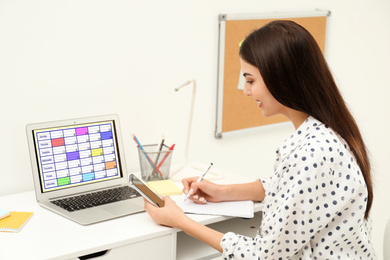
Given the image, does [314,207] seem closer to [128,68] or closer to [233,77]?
[128,68]

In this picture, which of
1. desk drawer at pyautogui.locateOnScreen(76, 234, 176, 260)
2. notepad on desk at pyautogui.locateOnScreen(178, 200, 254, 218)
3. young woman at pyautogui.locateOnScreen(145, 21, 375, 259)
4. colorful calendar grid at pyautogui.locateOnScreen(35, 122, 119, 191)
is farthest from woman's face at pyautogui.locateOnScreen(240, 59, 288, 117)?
colorful calendar grid at pyautogui.locateOnScreen(35, 122, 119, 191)

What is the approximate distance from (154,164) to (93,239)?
0.51 metres

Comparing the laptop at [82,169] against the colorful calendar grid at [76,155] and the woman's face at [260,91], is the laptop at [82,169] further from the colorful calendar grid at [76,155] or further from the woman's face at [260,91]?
the woman's face at [260,91]

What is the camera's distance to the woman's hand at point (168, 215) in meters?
1.20

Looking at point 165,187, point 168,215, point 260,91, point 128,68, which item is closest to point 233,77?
point 128,68

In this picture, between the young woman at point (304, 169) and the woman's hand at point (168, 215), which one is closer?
the young woman at point (304, 169)

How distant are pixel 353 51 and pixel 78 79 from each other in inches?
60.5

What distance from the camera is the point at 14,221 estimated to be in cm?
121

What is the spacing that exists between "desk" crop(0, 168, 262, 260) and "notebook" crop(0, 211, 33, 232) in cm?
1

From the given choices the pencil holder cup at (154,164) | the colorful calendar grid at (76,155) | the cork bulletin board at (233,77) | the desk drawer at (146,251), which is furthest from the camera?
the cork bulletin board at (233,77)

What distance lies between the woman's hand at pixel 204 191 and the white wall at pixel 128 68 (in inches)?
17.1

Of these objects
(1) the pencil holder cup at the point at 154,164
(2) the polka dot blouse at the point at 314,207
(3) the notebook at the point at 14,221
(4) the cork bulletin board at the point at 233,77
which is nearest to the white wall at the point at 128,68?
(4) the cork bulletin board at the point at 233,77

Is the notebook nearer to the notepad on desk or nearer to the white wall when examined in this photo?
the white wall

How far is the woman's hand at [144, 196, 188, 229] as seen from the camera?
120 cm
